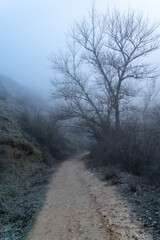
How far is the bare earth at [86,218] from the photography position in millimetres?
4730

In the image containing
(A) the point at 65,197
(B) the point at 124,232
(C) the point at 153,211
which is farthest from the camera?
(A) the point at 65,197

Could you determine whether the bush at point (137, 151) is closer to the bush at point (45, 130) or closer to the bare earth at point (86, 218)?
the bare earth at point (86, 218)

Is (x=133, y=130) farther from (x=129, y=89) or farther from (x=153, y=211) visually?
(x=129, y=89)

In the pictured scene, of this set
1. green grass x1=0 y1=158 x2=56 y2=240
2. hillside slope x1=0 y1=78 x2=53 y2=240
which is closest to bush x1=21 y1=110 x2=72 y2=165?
hillside slope x1=0 y1=78 x2=53 y2=240

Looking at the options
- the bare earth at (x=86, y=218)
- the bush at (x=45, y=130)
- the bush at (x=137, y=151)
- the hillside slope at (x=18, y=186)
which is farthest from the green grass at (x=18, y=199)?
the bush at (x=45, y=130)

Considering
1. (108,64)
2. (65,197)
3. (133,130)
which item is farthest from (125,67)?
(65,197)

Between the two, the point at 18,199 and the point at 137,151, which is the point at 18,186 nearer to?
the point at 18,199

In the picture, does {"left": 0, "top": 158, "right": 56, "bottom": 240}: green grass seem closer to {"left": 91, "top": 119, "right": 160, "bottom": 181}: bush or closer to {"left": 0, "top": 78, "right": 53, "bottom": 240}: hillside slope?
{"left": 0, "top": 78, "right": 53, "bottom": 240}: hillside slope

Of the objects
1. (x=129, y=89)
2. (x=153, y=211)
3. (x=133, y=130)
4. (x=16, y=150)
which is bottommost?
(x=153, y=211)

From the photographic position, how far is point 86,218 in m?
5.71

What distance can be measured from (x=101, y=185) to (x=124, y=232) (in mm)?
4822

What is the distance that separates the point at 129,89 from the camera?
61.2 feet

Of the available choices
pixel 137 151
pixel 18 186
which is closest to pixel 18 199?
pixel 18 186

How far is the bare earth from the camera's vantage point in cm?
473
